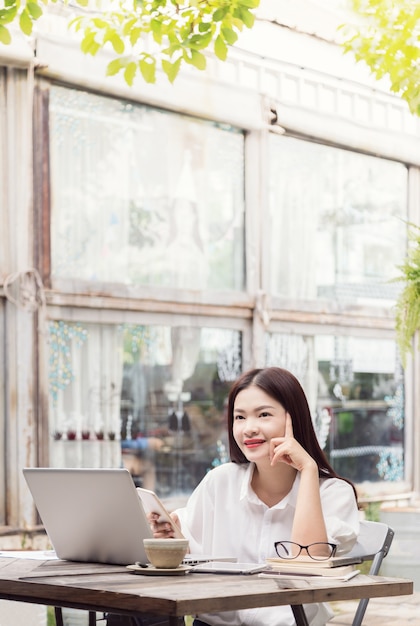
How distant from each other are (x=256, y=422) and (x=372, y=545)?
0.59 metres

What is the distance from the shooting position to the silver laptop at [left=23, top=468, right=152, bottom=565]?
9.67 ft

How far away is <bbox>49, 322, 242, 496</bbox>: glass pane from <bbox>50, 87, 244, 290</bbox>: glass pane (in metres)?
0.36

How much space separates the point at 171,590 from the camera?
2.49m

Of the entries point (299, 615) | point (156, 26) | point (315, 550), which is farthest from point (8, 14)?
point (299, 615)

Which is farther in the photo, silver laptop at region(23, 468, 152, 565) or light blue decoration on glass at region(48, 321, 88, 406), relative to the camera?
light blue decoration on glass at region(48, 321, 88, 406)

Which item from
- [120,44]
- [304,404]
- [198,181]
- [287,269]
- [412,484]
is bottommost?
[412,484]

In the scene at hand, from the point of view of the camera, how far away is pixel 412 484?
8891 mm

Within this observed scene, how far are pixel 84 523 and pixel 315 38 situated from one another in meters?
5.81

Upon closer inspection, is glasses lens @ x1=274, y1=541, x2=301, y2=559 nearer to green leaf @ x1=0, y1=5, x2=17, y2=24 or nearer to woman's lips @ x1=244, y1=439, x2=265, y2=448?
woman's lips @ x1=244, y1=439, x2=265, y2=448

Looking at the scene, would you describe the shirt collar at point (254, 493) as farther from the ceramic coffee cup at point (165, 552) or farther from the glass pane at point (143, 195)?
the glass pane at point (143, 195)

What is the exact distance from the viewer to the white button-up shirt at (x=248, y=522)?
3.27 meters

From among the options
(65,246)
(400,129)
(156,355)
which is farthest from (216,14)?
(400,129)

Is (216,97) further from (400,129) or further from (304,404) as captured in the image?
(304,404)

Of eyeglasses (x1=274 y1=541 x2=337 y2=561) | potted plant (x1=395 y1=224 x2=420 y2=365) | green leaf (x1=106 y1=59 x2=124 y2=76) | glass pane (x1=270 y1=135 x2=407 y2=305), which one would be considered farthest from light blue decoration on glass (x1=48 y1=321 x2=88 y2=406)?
eyeglasses (x1=274 y1=541 x2=337 y2=561)
